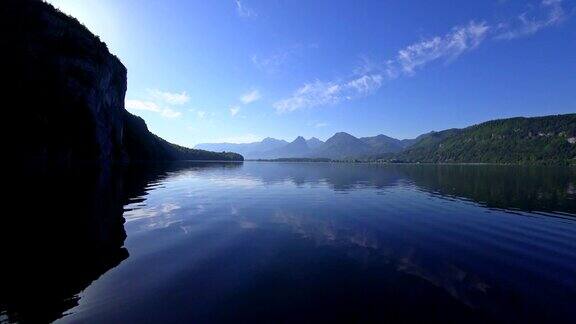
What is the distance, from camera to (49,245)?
66.8ft

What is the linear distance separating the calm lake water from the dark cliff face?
66454mm

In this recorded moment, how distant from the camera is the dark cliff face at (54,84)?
85375 mm

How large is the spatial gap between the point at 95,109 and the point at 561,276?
136m

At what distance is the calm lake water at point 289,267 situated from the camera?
501 inches

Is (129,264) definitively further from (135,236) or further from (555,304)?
(555,304)

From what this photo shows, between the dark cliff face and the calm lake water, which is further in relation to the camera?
the dark cliff face

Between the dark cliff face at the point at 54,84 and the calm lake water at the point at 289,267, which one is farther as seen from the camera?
the dark cliff face at the point at 54,84

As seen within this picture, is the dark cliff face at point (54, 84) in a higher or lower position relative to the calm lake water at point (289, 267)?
higher

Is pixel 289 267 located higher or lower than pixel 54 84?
lower

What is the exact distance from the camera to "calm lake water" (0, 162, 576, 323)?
41.8 ft

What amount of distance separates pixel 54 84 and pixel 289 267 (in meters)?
115

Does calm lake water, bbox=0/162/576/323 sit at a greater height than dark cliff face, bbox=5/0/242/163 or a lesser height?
lesser

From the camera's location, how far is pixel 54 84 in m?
102

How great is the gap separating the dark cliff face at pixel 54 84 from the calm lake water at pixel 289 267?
6645 centimetres
